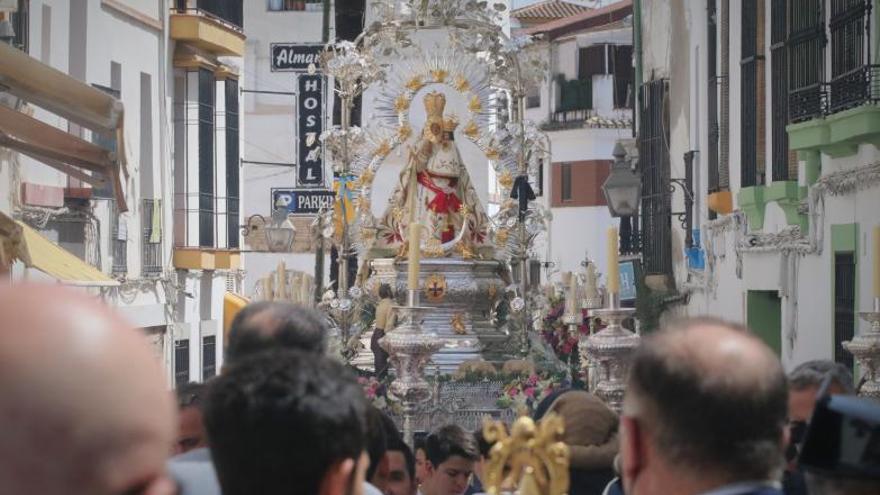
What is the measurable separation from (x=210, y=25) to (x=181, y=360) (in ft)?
15.5

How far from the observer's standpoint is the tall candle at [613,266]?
934 cm

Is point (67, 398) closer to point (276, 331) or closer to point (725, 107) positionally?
point (276, 331)

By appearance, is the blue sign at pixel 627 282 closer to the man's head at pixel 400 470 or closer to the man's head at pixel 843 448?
the man's head at pixel 400 470

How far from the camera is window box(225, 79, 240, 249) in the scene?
98.2 feet

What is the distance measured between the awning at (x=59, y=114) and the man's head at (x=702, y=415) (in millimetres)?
9023

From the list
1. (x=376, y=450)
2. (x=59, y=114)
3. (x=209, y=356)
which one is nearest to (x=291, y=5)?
(x=209, y=356)

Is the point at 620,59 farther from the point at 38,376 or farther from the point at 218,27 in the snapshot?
the point at 38,376

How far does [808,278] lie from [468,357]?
3.46 meters

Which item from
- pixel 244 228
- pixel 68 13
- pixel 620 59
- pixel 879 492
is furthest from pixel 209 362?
pixel 879 492

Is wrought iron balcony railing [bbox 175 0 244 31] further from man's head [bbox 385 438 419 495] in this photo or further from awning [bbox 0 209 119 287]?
man's head [bbox 385 438 419 495]

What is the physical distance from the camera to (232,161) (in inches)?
1186

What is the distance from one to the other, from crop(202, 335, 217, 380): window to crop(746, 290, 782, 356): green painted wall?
432 inches

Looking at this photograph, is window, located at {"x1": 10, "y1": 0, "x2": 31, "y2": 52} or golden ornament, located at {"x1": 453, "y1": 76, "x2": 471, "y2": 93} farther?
golden ornament, located at {"x1": 453, "y1": 76, "x2": 471, "y2": 93}

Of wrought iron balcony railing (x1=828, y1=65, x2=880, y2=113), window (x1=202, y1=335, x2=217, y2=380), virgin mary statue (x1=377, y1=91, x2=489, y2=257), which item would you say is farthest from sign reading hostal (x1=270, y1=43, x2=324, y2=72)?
wrought iron balcony railing (x1=828, y1=65, x2=880, y2=113)
